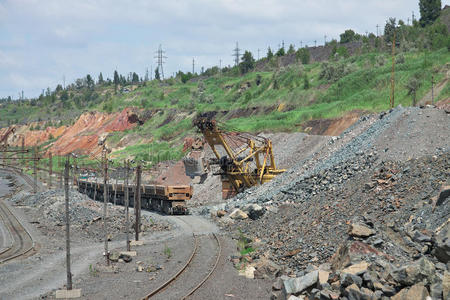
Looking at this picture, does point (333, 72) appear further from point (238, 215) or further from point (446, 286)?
point (446, 286)

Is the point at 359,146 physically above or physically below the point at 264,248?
above

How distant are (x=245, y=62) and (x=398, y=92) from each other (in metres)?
100

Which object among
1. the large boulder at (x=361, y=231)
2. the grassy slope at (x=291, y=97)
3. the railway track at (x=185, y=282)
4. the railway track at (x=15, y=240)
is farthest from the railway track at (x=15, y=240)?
the grassy slope at (x=291, y=97)

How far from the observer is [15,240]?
3416 cm

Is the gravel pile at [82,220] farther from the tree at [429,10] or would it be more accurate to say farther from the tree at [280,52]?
the tree at [280,52]

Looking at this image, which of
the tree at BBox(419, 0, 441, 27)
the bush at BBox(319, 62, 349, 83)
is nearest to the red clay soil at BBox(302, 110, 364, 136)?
the bush at BBox(319, 62, 349, 83)

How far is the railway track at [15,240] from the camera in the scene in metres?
28.4

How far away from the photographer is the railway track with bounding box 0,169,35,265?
93.0 feet

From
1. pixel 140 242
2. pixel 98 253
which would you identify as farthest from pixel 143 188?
pixel 98 253

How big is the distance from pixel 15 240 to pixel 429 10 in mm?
139657

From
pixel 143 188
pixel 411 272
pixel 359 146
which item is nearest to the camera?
pixel 411 272

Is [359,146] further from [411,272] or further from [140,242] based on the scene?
[411,272]

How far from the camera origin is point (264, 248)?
86.5 ft

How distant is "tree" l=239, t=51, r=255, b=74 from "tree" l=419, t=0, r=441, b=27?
53.3 meters
